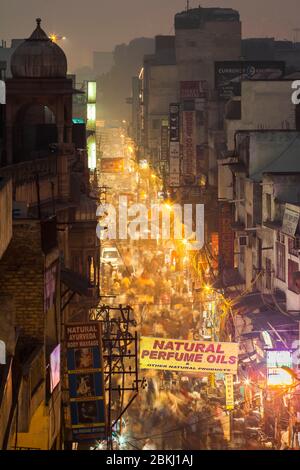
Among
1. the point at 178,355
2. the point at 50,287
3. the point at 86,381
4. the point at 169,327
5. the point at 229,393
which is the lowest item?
the point at 229,393

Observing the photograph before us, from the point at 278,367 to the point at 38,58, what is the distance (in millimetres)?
10656

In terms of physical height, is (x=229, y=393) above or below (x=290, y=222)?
below

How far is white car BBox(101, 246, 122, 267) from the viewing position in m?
71.4

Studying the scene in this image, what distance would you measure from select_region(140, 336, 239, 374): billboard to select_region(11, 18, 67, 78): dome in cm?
848

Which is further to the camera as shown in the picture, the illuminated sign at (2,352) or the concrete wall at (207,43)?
the concrete wall at (207,43)

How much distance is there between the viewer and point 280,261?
38.6m

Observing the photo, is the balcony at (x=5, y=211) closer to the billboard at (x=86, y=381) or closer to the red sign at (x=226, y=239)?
the billboard at (x=86, y=381)

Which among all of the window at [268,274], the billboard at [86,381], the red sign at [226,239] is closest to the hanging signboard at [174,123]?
the red sign at [226,239]

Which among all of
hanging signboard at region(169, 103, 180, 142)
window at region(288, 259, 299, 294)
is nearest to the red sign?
window at region(288, 259, 299, 294)

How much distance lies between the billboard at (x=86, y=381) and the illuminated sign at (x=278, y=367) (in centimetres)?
1112

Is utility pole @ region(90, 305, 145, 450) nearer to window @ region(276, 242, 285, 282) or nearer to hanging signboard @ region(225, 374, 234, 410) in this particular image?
hanging signboard @ region(225, 374, 234, 410)

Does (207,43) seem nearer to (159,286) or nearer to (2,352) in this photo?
(159,286)

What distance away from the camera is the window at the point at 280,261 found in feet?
125

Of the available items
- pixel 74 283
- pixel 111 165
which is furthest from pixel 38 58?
pixel 111 165
